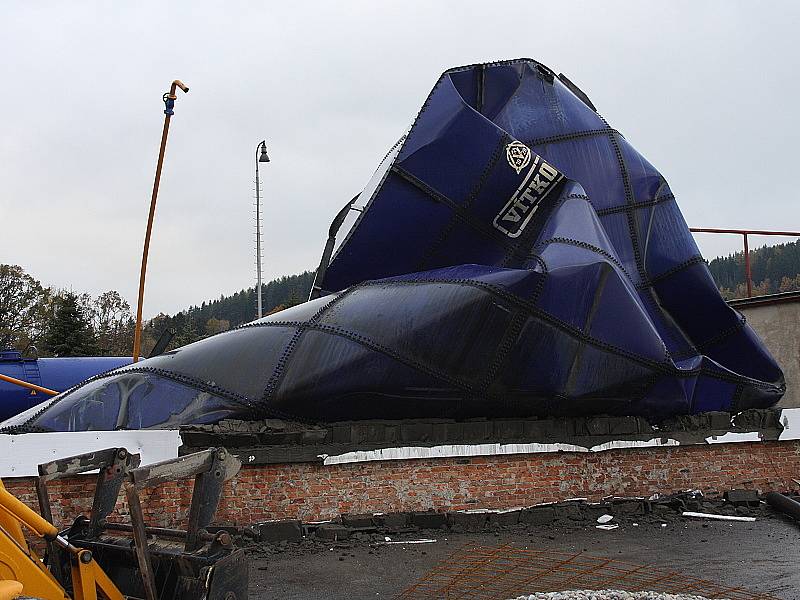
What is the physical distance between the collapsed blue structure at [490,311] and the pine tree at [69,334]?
92.1 ft

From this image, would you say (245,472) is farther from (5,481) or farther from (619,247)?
(619,247)

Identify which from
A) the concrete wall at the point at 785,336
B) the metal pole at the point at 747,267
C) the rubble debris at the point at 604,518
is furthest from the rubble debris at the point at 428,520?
the metal pole at the point at 747,267

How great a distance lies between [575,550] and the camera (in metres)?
6.78

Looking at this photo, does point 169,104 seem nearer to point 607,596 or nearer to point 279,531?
point 279,531

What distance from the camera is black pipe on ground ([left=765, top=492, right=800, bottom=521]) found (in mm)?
8078

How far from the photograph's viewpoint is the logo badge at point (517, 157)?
8773 mm

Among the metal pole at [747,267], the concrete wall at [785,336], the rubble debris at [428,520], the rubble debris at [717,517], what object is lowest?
the rubble debris at [717,517]

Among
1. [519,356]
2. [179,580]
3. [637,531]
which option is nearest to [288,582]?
[179,580]

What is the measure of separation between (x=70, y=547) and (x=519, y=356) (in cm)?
477

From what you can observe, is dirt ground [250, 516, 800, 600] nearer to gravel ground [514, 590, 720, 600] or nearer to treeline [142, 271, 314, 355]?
gravel ground [514, 590, 720, 600]

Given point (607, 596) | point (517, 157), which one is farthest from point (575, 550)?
point (517, 157)

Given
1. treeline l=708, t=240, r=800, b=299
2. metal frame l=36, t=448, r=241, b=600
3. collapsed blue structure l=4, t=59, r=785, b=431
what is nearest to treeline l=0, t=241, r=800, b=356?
treeline l=708, t=240, r=800, b=299

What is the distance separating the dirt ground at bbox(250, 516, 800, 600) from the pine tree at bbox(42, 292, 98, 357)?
1219 inches

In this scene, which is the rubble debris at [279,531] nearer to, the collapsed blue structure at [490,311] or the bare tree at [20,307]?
the collapsed blue structure at [490,311]
